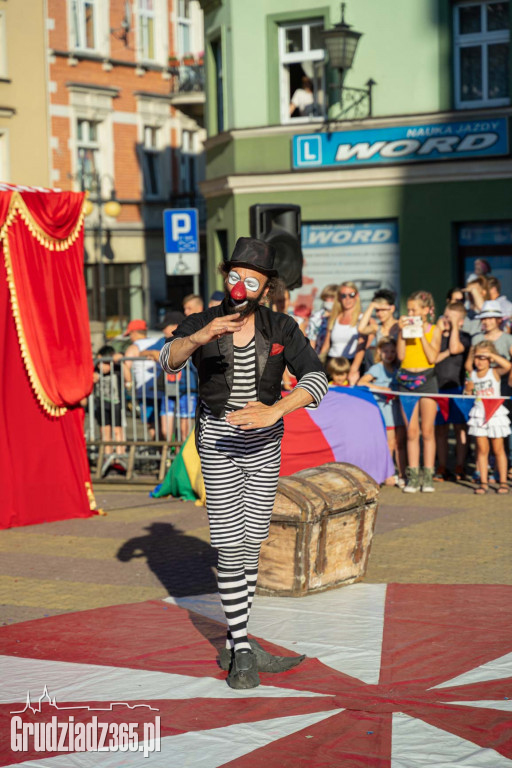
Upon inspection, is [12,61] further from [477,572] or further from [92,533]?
[477,572]

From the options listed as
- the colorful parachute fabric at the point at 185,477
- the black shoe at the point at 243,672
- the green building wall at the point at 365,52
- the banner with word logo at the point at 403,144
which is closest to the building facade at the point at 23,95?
the green building wall at the point at 365,52

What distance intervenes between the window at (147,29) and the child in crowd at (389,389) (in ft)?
99.1

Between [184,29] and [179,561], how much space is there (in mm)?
36197

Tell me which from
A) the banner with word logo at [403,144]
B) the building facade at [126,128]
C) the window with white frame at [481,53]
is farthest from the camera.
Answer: the building facade at [126,128]

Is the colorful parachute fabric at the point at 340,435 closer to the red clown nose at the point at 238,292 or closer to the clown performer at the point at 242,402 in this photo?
the clown performer at the point at 242,402

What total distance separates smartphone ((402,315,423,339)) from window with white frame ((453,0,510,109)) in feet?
31.8

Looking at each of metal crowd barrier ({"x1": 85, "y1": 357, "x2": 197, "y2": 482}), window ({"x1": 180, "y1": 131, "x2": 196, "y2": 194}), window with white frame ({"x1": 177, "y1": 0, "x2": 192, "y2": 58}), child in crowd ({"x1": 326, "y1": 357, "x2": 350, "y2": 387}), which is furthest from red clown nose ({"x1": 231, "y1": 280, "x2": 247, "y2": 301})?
window with white frame ({"x1": 177, "y1": 0, "x2": 192, "y2": 58})

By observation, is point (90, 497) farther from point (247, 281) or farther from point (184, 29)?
point (184, 29)

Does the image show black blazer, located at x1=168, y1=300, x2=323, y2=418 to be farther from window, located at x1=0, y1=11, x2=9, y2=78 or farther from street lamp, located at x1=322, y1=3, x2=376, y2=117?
window, located at x1=0, y1=11, x2=9, y2=78

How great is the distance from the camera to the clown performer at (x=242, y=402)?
5816 mm

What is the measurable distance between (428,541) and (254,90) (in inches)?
565

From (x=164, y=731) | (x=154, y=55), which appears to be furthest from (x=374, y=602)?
(x=154, y=55)

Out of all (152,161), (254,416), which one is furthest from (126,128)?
(254,416)

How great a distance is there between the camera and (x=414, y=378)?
12.1 metres
